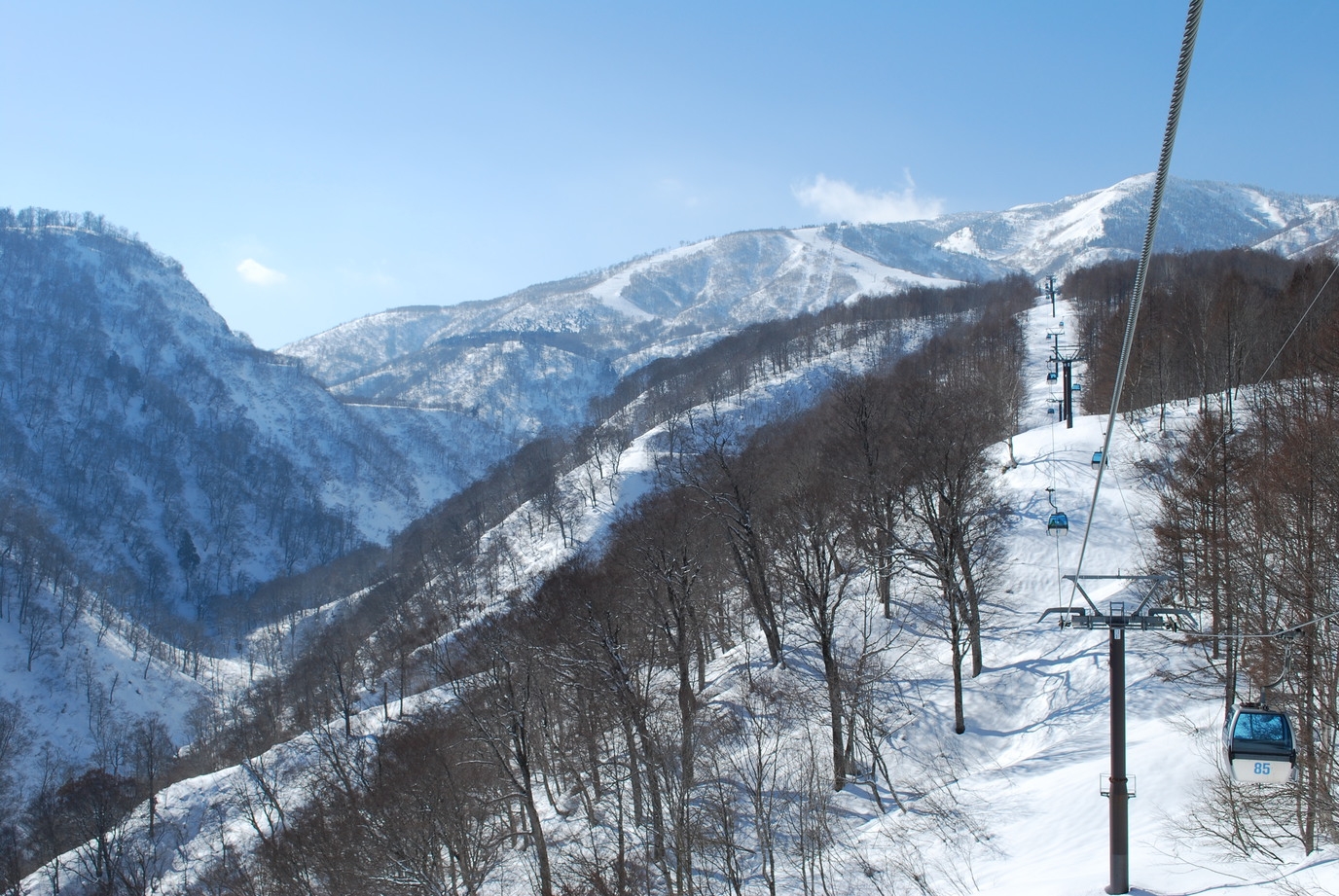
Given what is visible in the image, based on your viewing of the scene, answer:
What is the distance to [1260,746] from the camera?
415 inches

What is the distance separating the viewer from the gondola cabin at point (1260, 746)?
1046 centimetres

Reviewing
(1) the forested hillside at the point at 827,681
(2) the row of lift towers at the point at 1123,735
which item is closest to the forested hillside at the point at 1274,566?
(1) the forested hillside at the point at 827,681

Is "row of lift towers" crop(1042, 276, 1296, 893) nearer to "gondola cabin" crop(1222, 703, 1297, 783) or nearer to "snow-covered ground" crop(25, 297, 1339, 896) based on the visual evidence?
"gondola cabin" crop(1222, 703, 1297, 783)

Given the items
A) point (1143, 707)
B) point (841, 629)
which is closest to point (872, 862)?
point (1143, 707)

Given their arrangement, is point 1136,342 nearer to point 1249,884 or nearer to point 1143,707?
point 1143,707

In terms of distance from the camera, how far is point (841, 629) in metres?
32.7

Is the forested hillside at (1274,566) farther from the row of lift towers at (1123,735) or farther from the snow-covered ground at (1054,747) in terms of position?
the row of lift towers at (1123,735)

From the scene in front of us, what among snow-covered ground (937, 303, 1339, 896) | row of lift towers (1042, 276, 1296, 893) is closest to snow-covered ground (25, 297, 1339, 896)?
snow-covered ground (937, 303, 1339, 896)

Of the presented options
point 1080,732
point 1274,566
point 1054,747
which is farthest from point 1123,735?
point 1080,732

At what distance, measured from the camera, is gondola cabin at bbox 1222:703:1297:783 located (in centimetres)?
1046

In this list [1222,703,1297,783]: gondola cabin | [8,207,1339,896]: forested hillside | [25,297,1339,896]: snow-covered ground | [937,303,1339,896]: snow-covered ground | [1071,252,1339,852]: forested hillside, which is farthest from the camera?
[8,207,1339,896]: forested hillside

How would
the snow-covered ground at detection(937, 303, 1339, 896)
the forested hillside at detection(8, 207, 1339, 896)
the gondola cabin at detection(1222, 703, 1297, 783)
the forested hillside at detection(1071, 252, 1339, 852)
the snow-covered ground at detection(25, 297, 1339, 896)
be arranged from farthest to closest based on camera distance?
the forested hillside at detection(8, 207, 1339, 896), the snow-covered ground at detection(25, 297, 1339, 896), the snow-covered ground at detection(937, 303, 1339, 896), the forested hillside at detection(1071, 252, 1339, 852), the gondola cabin at detection(1222, 703, 1297, 783)

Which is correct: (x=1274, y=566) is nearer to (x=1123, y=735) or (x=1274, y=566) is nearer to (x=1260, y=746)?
(x=1123, y=735)

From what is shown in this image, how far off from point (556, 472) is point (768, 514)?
87143 mm
